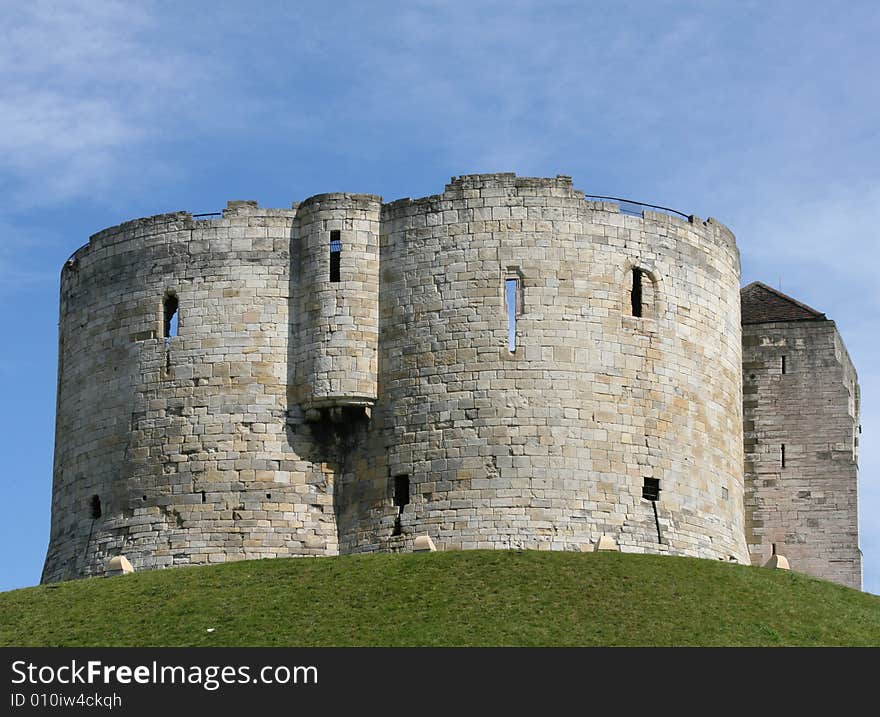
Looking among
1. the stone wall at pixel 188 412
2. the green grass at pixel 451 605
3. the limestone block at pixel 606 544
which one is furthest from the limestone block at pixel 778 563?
the stone wall at pixel 188 412

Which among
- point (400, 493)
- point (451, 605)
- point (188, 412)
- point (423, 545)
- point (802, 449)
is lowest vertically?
point (451, 605)

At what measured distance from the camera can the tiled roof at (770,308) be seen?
60062mm

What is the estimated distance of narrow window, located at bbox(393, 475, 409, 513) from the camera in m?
53.6

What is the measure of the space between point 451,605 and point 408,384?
8.45 meters

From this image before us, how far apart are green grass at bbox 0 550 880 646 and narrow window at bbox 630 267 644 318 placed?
631 centimetres

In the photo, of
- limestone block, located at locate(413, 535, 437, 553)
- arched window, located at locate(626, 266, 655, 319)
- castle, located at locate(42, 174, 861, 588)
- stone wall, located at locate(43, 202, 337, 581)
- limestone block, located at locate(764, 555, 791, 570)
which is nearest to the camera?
limestone block, located at locate(413, 535, 437, 553)

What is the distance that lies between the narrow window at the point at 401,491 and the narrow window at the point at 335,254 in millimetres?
4790

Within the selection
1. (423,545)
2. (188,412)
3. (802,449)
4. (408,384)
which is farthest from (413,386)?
(802,449)

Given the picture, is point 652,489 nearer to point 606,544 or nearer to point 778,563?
point 606,544

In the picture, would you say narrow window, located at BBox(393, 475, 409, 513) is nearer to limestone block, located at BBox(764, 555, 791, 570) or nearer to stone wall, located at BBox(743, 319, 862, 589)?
limestone block, located at BBox(764, 555, 791, 570)

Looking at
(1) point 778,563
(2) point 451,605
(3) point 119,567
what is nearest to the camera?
(2) point 451,605

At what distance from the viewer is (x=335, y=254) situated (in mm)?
55375

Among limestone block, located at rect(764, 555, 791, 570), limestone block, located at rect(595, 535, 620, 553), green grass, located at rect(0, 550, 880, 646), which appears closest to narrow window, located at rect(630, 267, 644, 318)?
limestone block, located at rect(595, 535, 620, 553)

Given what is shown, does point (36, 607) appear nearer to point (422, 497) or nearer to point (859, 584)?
point (422, 497)
